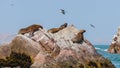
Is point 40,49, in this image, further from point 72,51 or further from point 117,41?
point 117,41

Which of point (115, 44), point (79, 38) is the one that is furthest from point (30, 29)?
point (115, 44)

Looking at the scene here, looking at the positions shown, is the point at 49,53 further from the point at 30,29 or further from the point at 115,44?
the point at 115,44

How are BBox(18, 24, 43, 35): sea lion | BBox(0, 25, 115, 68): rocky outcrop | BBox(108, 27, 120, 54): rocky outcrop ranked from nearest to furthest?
BBox(0, 25, 115, 68): rocky outcrop
BBox(18, 24, 43, 35): sea lion
BBox(108, 27, 120, 54): rocky outcrop

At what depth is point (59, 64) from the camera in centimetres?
3366

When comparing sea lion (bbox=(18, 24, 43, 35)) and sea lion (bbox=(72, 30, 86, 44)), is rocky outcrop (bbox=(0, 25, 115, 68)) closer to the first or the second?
sea lion (bbox=(72, 30, 86, 44))

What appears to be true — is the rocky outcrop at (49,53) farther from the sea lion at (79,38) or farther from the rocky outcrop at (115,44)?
the rocky outcrop at (115,44)

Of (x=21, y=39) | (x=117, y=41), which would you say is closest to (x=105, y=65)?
(x=21, y=39)

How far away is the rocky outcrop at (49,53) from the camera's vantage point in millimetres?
34156

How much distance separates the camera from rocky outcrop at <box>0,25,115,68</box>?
34156 millimetres

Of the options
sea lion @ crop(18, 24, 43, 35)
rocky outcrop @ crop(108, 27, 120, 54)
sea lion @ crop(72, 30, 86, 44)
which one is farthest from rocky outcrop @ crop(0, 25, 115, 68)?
rocky outcrop @ crop(108, 27, 120, 54)

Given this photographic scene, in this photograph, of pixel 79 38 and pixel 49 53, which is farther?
pixel 79 38

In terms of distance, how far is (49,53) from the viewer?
117ft

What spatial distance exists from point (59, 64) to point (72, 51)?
1959 mm

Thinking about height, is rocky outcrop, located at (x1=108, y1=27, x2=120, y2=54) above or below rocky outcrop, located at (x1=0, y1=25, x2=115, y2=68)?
below
